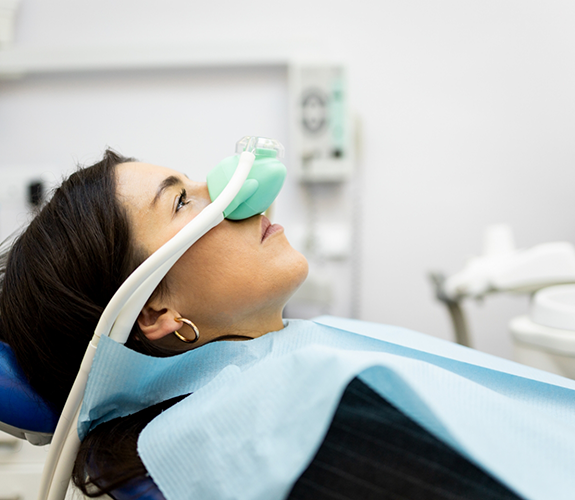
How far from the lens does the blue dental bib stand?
1.67 feet

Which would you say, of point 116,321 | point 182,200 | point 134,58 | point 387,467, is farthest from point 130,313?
point 134,58

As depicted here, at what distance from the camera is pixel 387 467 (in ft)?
1.77

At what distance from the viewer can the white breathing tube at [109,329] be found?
711 millimetres

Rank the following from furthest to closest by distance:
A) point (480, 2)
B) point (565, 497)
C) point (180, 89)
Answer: point (180, 89), point (480, 2), point (565, 497)

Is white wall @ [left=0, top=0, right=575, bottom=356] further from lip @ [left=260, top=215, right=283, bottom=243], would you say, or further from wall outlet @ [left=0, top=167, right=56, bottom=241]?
lip @ [left=260, top=215, right=283, bottom=243]

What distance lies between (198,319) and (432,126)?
1.34 m

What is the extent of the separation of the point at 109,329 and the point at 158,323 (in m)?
0.13

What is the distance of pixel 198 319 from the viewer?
0.87 meters

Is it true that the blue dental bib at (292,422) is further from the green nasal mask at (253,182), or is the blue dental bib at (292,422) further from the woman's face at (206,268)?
the green nasal mask at (253,182)

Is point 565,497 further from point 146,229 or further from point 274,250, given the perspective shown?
point 146,229

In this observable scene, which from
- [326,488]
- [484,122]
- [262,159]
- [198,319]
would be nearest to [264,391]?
[326,488]

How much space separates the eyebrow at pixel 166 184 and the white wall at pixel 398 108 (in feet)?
3.27

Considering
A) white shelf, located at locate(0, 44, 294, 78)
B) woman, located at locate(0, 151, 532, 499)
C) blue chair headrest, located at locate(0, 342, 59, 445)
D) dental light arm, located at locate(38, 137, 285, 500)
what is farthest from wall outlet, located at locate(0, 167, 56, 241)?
dental light arm, located at locate(38, 137, 285, 500)

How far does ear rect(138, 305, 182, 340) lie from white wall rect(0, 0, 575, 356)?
1.09 meters
